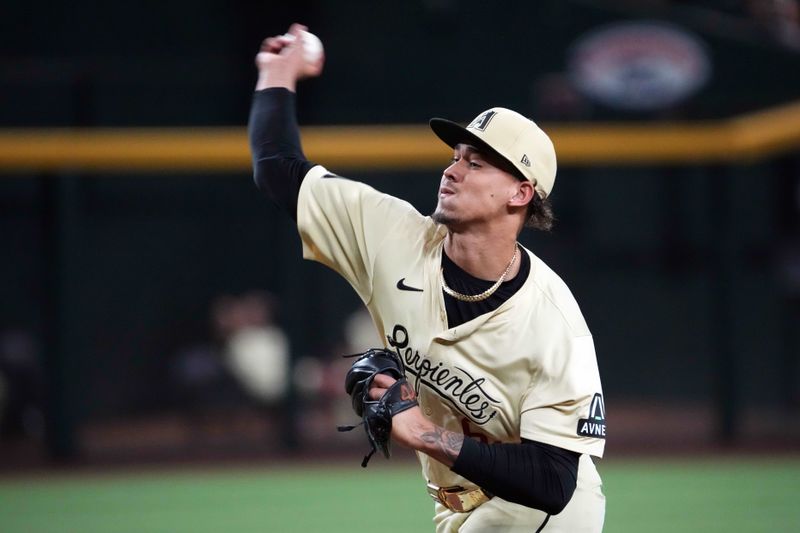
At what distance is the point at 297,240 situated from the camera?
1012 cm

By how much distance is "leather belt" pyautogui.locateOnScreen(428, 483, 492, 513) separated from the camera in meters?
3.54

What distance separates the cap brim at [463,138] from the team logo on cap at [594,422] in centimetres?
72

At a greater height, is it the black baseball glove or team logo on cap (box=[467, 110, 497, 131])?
team logo on cap (box=[467, 110, 497, 131])

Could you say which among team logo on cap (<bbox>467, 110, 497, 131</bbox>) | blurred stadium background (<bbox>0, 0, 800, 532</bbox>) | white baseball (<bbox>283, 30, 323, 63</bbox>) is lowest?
blurred stadium background (<bbox>0, 0, 800, 532</bbox>)

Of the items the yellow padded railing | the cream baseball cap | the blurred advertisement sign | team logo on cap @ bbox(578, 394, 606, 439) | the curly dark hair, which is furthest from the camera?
the blurred advertisement sign

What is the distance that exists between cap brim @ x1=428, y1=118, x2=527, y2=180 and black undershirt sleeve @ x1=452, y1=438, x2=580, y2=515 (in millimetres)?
842

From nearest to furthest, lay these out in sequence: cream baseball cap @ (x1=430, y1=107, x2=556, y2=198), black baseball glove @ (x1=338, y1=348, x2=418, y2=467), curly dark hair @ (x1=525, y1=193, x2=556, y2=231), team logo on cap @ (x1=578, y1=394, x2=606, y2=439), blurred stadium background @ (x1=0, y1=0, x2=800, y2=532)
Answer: black baseball glove @ (x1=338, y1=348, x2=418, y2=467)
team logo on cap @ (x1=578, y1=394, x2=606, y2=439)
cream baseball cap @ (x1=430, y1=107, x2=556, y2=198)
curly dark hair @ (x1=525, y1=193, x2=556, y2=231)
blurred stadium background @ (x1=0, y1=0, x2=800, y2=532)

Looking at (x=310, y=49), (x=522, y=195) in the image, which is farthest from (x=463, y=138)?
(x=310, y=49)

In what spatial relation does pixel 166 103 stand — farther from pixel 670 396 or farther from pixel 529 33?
pixel 670 396

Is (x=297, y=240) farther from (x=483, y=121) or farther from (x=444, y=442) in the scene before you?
(x=444, y=442)

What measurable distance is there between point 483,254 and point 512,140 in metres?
0.36

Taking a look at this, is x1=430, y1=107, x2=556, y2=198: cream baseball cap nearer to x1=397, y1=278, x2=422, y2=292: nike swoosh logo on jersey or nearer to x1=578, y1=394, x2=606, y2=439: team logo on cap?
x1=397, y1=278, x2=422, y2=292: nike swoosh logo on jersey

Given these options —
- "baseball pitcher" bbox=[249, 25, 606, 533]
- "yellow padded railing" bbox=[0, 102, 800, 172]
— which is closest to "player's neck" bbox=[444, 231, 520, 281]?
"baseball pitcher" bbox=[249, 25, 606, 533]

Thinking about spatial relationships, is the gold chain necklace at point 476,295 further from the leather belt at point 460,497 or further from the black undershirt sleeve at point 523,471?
the leather belt at point 460,497
